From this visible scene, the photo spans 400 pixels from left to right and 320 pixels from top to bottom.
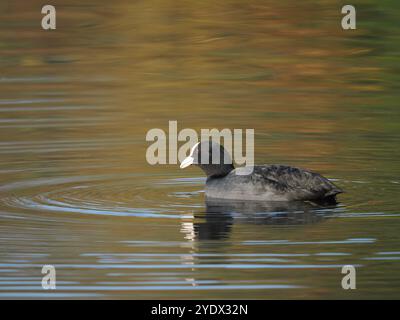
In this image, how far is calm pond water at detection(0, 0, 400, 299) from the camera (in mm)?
9875

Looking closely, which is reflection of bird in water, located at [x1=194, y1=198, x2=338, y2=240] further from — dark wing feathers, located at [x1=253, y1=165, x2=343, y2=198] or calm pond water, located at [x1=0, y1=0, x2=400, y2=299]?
dark wing feathers, located at [x1=253, y1=165, x2=343, y2=198]

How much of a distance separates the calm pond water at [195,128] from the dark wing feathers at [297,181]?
233 mm

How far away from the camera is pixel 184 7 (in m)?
25.1

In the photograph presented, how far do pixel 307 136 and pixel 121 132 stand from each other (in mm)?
2646

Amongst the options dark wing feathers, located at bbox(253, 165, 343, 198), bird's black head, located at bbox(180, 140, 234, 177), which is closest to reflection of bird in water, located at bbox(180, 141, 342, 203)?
dark wing feathers, located at bbox(253, 165, 343, 198)

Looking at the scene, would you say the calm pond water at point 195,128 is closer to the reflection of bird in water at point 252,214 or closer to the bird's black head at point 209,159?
the reflection of bird in water at point 252,214

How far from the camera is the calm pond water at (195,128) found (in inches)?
389

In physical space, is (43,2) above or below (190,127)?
above

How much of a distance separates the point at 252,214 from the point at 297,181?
89 centimetres

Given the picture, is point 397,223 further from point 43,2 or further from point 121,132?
point 43,2

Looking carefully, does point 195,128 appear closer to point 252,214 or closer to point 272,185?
point 272,185

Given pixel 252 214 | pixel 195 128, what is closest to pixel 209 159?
pixel 252 214
